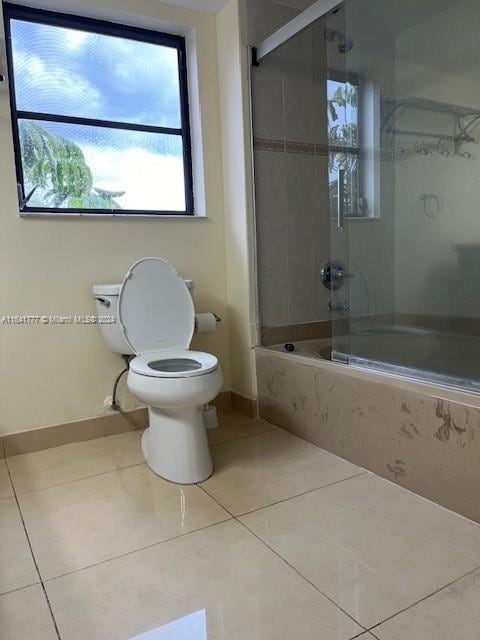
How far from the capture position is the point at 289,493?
5.41 ft

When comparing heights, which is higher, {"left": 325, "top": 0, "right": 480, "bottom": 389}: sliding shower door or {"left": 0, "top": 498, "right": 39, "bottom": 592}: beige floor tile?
{"left": 325, "top": 0, "right": 480, "bottom": 389}: sliding shower door

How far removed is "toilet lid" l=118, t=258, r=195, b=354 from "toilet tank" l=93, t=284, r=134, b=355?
5 centimetres

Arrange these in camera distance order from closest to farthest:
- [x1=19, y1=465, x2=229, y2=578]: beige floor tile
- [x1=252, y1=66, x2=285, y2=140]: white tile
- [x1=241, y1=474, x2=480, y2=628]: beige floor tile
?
[x1=241, y1=474, x2=480, y2=628]: beige floor tile < [x1=19, y1=465, x2=229, y2=578]: beige floor tile < [x1=252, y1=66, x2=285, y2=140]: white tile

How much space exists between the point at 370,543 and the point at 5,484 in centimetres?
138

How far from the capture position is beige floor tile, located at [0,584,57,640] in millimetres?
1056

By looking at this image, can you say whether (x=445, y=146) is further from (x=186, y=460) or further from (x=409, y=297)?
(x=186, y=460)

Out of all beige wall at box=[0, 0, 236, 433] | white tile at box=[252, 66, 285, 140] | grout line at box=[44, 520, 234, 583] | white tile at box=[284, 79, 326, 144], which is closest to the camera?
grout line at box=[44, 520, 234, 583]

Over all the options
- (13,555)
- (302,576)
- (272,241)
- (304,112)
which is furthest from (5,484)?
(304,112)

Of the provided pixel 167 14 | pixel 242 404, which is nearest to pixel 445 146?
pixel 167 14

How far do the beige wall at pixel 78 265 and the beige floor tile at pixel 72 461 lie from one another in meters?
0.14

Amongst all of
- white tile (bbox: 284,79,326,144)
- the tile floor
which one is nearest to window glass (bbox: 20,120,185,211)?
white tile (bbox: 284,79,326,144)

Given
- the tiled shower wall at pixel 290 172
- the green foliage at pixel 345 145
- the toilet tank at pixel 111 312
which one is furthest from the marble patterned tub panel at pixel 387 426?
the green foliage at pixel 345 145

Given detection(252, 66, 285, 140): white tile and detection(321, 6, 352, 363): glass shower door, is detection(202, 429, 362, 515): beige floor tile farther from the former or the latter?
detection(252, 66, 285, 140): white tile

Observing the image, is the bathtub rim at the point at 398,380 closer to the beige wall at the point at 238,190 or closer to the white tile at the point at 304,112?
the beige wall at the point at 238,190
